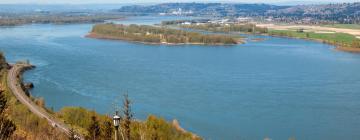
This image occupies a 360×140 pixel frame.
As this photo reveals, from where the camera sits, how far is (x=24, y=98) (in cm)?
700

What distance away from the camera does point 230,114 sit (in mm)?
6539

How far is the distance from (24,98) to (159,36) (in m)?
11.1

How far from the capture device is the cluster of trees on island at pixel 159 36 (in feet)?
55.3

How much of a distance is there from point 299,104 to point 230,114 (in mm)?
1221

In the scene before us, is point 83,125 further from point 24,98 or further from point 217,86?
point 217,86

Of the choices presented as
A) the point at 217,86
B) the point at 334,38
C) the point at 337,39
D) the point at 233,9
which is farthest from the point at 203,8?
the point at 217,86

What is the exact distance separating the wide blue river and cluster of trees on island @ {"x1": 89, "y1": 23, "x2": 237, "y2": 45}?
2.56m

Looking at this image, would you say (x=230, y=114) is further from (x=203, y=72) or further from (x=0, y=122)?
(x=0, y=122)

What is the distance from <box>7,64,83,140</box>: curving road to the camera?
16.9 feet

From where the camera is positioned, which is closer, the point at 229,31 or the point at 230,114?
the point at 230,114

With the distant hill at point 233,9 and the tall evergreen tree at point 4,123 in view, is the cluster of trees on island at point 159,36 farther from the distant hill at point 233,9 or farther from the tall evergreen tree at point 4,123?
the distant hill at point 233,9

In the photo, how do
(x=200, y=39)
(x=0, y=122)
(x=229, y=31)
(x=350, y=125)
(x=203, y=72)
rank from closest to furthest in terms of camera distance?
(x=0, y=122), (x=350, y=125), (x=203, y=72), (x=200, y=39), (x=229, y=31)

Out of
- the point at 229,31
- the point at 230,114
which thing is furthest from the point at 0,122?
the point at 229,31

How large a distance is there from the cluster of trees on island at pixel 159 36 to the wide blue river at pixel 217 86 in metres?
2.56
